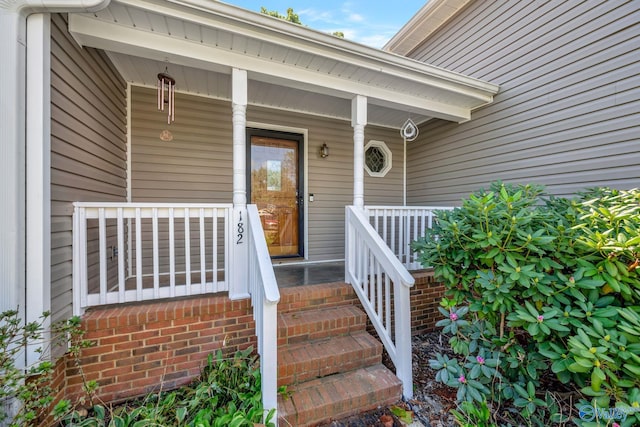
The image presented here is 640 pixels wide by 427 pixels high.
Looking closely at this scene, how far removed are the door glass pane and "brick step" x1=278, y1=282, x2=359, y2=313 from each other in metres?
1.56

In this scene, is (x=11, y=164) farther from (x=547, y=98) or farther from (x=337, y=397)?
(x=547, y=98)

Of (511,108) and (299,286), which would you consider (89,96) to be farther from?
(511,108)

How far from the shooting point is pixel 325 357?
7.03 ft

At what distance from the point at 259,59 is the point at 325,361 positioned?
2.94 meters

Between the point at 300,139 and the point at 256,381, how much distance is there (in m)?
3.48

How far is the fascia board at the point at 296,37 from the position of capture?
2.12m

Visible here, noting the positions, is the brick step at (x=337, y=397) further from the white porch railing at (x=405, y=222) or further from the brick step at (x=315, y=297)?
the white porch railing at (x=405, y=222)

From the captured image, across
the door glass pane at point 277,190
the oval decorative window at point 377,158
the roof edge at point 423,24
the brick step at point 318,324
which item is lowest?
the brick step at point 318,324

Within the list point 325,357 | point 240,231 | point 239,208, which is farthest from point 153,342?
point 325,357

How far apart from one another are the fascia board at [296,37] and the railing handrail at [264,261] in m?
1.65

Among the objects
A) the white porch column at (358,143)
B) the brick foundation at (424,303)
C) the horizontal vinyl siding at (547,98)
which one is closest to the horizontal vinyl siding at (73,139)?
the white porch column at (358,143)

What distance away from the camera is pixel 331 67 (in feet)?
9.45

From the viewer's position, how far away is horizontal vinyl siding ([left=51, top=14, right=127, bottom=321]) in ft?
6.05

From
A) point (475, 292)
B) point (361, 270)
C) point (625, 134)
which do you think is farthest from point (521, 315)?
point (625, 134)
